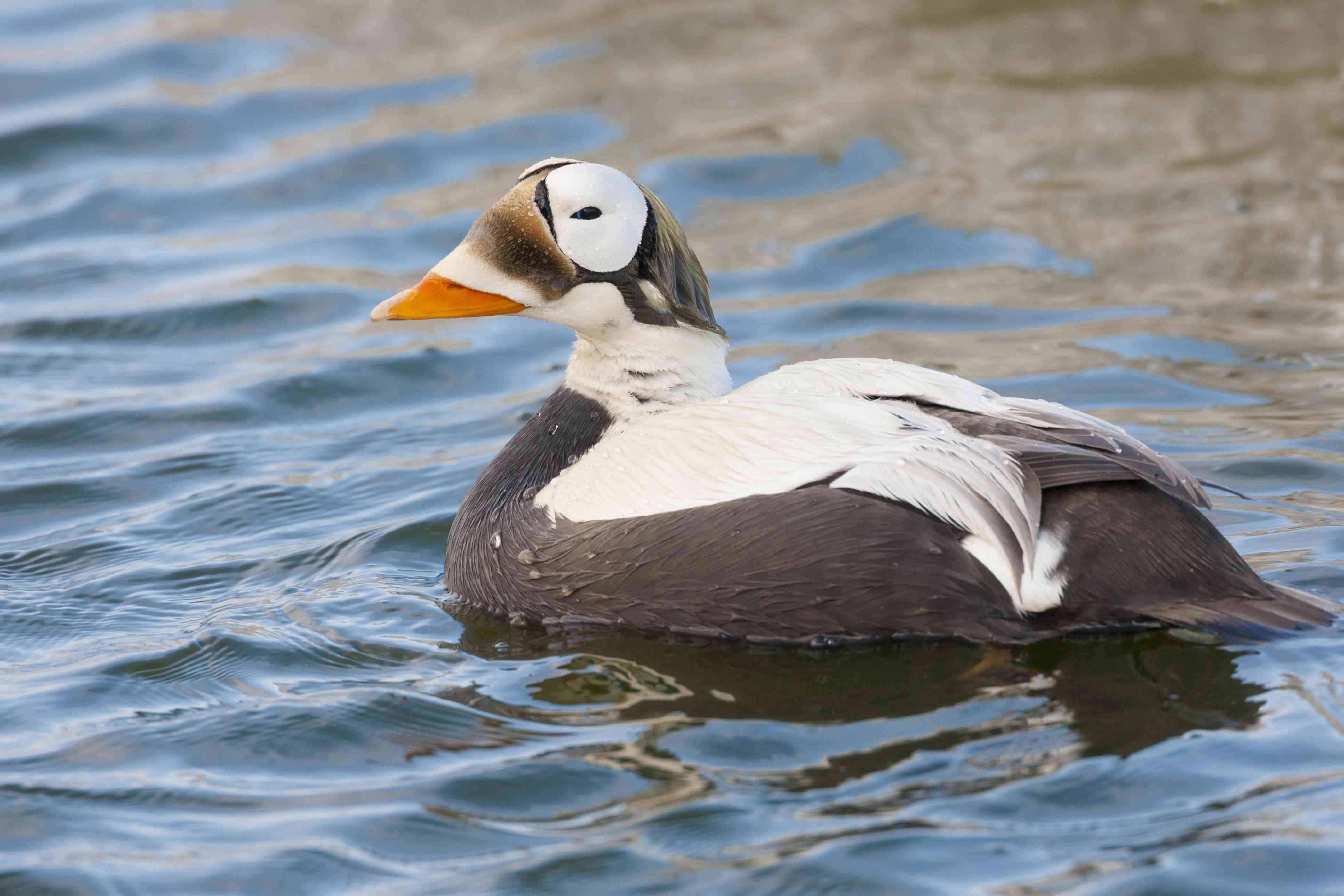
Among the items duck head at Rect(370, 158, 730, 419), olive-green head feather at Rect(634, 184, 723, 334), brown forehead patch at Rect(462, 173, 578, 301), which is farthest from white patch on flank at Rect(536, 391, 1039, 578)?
brown forehead patch at Rect(462, 173, 578, 301)

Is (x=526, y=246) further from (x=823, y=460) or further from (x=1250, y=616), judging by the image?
(x=1250, y=616)

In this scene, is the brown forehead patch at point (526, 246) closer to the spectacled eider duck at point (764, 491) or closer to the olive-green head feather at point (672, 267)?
the spectacled eider duck at point (764, 491)

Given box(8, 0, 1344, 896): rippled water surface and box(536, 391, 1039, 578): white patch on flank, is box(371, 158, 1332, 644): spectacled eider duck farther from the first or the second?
box(8, 0, 1344, 896): rippled water surface

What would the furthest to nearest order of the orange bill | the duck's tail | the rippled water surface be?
the orange bill → the duck's tail → the rippled water surface

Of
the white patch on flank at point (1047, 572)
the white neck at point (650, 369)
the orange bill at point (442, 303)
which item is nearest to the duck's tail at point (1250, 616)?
the white patch on flank at point (1047, 572)

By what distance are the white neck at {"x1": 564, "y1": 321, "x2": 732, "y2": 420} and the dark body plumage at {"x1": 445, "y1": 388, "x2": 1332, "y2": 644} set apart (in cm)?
52

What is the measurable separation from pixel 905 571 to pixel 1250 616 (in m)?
0.80

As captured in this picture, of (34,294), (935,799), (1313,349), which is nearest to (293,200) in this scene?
(34,294)

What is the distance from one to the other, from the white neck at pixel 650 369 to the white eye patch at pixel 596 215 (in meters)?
0.23

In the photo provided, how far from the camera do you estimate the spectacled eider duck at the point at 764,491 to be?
4.06 meters

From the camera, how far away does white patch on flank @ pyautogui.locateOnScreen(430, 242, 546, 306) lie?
4.70 metres

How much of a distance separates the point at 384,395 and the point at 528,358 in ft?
2.30

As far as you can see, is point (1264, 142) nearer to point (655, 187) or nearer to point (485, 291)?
point (655, 187)

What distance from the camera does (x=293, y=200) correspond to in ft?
31.0
